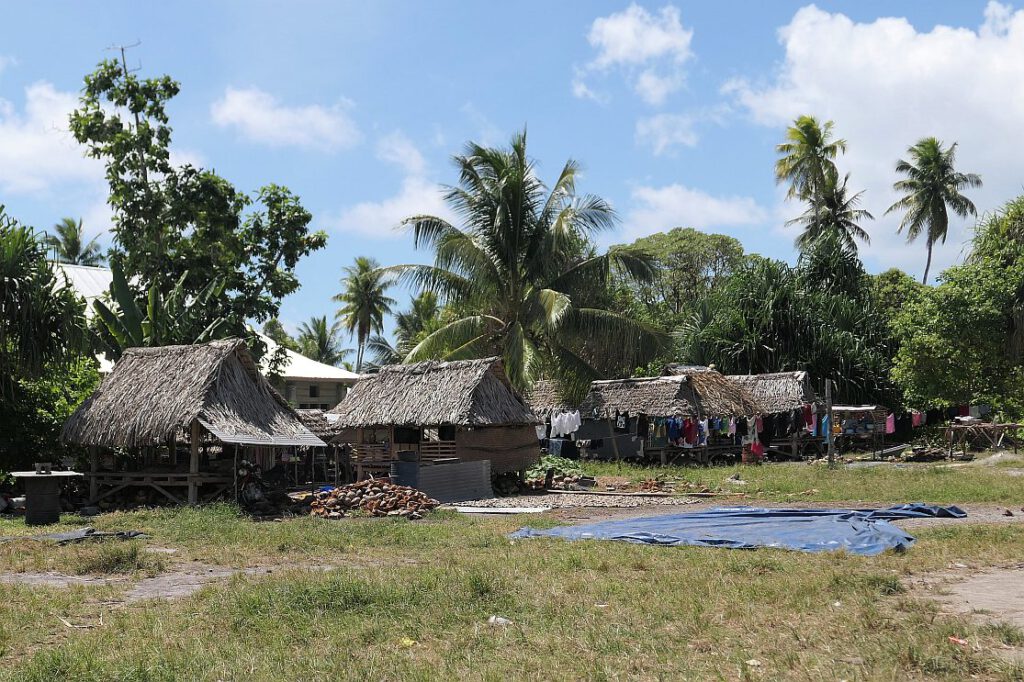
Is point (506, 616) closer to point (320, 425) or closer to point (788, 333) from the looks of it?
point (320, 425)

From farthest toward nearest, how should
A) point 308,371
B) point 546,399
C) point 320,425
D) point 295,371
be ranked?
point 308,371 → point 295,371 → point 546,399 → point 320,425

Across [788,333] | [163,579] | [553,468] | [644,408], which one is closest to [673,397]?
[644,408]

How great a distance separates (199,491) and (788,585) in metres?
13.9

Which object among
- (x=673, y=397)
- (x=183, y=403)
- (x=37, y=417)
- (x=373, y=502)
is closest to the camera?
(x=373, y=502)

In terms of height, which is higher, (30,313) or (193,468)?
(30,313)

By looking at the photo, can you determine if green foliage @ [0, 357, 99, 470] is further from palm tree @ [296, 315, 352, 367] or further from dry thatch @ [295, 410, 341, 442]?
palm tree @ [296, 315, 352, 367]

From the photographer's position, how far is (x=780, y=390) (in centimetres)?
3403

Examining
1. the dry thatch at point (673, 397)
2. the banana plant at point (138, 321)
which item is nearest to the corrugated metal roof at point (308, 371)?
the dry thatch at point (673, 397)

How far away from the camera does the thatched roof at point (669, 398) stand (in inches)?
1169

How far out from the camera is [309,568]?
35.8 ft

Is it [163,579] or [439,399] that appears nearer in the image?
[163,579]

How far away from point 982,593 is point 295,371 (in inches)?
1250

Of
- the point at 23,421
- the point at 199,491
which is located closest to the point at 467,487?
the point at 199,491

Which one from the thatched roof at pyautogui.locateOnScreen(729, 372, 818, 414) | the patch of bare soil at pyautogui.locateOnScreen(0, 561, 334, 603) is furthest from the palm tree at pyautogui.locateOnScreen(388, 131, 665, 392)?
the patch of bare soil at pyautogui.locateOnScreen(0, 561, 334, 603)
